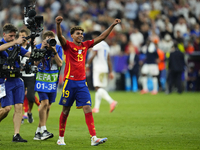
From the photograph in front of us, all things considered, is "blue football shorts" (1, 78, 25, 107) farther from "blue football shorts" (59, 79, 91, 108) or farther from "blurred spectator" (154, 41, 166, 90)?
"blurred spectator" (154, 41, 166, 90)

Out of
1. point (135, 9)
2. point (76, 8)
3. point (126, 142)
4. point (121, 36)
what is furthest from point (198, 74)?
point (126, 142)

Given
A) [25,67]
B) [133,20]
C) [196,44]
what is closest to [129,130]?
[25,67]

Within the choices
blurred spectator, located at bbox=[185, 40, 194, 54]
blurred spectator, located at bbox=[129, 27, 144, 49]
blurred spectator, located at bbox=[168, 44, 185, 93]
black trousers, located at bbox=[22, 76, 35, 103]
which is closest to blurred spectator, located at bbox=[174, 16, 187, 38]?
blurred spectator, located at bbox=[185, 40, 194, 54]

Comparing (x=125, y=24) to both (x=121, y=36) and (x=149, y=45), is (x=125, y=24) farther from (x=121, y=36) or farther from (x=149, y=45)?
(x=149, y=45)

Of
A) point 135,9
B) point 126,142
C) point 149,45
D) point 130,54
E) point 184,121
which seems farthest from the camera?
point 135,9

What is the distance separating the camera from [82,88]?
25.0ft

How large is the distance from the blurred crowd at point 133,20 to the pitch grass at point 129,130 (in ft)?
34.0

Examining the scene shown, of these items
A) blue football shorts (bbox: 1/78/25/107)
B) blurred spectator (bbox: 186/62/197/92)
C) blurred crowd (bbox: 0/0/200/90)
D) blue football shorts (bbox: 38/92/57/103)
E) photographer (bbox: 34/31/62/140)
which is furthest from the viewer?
blurred crowd (bbox: 0/0/200/90)

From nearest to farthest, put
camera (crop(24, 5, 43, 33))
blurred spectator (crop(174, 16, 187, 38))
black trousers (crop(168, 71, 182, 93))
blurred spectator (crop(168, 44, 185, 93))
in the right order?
1. camera (crop(24, 5, 43, 33))
2. blurred spectator (crop(168, 44, 185, 93))
3. black trousers (crop(168, 71, 182, 93))
4. blurred spectator (crop(174, 16, 187, 38))

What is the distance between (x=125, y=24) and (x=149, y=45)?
6179mm

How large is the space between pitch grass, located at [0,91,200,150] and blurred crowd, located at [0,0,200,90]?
34.0ft

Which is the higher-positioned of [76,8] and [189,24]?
[76,8]

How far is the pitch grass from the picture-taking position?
24.1ft

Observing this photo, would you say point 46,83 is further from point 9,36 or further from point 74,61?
point 9,36
